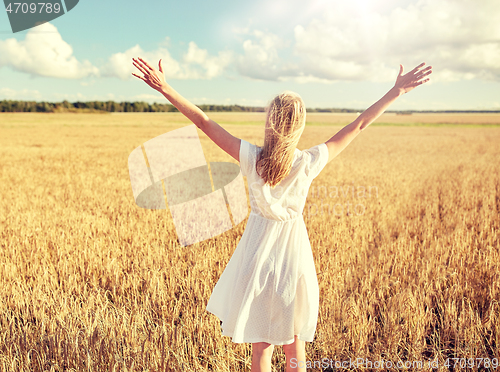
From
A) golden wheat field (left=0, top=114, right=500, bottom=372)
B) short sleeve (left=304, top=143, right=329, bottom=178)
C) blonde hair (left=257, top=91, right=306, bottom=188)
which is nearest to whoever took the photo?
blonde hair (left=257, top=91, right=306, bottom=188)

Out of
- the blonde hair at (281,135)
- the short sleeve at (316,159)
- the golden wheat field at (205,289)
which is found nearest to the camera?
the blonde hair at (281,135)

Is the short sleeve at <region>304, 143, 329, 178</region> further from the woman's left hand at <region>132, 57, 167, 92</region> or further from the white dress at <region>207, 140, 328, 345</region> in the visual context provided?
the woman's left hand at <region>132, 57, 167, 92</region>

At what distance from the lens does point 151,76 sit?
189cm

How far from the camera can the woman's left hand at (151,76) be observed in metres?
1.88

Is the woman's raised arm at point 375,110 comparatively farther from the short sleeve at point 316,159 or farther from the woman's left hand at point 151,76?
the woman's left hand at point 151,76

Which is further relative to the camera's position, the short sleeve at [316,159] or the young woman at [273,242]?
the short sleeve at [316,159]

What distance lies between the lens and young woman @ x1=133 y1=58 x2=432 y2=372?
1.84m

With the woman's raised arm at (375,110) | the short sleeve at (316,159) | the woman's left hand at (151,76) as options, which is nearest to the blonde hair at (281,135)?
the short sleeve at (316,159)

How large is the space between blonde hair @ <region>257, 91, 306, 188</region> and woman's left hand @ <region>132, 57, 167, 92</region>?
616mm

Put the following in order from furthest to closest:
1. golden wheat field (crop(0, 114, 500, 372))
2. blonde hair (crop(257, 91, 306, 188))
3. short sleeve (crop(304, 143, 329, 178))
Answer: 1. golden wheat field (crop(0, 114, 500, 372))
2. short sleeve (crop(304, 143, 329, 178))
3. blonde hair (crop(257, 91, 306, 188))

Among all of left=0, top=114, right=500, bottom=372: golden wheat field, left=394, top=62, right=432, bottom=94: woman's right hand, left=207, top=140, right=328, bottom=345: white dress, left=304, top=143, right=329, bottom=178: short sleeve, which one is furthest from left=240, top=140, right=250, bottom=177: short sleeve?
left=394, top=62, right=432, bottom=94: woman's right hand

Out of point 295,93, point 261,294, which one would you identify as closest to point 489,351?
point 261,294

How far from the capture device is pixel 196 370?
90.0 inches

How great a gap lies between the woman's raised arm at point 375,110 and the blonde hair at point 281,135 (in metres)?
0.33
